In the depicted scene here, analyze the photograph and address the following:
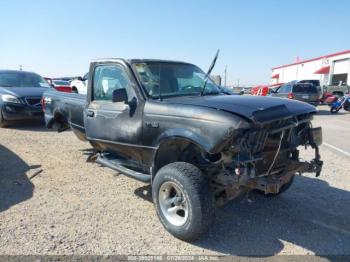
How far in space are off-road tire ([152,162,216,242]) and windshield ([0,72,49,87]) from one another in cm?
921

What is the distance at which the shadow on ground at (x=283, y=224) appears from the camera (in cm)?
385

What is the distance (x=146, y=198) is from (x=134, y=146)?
3.05ft

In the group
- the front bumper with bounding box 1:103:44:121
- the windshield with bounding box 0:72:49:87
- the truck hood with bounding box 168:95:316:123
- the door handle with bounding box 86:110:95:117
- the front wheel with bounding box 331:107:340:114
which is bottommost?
the front wheel with bounding box 331:107:340:114

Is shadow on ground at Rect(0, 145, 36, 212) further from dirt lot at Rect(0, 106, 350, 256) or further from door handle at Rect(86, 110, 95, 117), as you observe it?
door handle at Rect(86, 110, 95, 117)

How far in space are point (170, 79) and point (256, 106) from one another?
1.52 meters

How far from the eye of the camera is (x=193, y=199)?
3721 millimetres

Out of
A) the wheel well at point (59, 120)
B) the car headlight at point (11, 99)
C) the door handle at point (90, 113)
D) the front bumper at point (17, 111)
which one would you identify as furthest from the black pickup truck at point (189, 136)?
the car headlight at point (11, 99)

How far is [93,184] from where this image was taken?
5699 mm

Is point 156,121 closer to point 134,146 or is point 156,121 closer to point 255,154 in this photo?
point 134,146

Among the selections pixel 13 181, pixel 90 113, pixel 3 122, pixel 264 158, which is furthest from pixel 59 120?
pixel 264 158

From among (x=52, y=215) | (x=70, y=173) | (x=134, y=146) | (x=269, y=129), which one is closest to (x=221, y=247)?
(x=269, y=129)

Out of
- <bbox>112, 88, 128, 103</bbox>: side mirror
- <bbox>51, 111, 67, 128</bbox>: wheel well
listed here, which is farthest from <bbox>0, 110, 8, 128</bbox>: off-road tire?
<bbox>112, 88, 128, 103</bbox>: side mirror

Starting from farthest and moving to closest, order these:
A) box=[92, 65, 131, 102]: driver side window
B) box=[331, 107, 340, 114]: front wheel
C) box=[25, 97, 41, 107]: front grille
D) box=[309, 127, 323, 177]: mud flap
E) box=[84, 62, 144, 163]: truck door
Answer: box=[331, 107, 340, 114]: front wheel, box=[25, 97, 41, 107]: front grille, box=[92, 65, 131, 102]: driver side window, box=[84, 62, 144, 163]: truck door, box=[309, 127, 323, 177]: mud flap

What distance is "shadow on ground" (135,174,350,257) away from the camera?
3.85 m
